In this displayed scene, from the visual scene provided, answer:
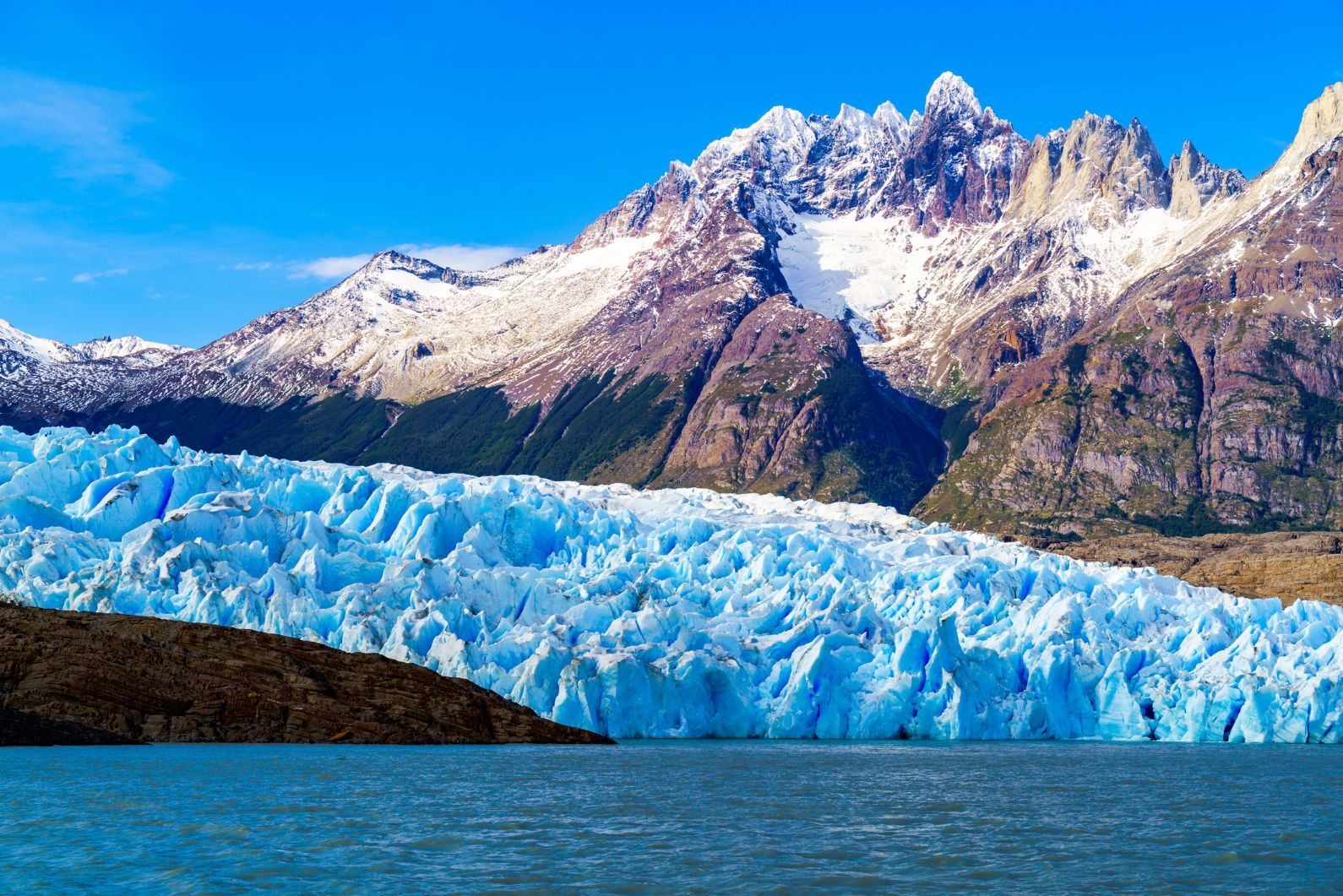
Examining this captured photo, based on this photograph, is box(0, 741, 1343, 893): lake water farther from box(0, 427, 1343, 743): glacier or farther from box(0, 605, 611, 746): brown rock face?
box(0, 427, 1343, 743): glacier

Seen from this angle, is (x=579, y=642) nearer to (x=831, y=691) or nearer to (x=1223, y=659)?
(x=831, y=691)

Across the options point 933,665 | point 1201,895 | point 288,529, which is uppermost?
point 288,529

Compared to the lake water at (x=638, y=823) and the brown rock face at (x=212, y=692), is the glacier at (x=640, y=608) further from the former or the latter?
the lake water at (x=638, y=823)

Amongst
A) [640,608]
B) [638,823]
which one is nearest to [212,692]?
[640,608]

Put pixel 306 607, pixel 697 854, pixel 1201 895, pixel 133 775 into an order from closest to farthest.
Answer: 1. pixel 1201 895
2. pixel 697 854
3. pixel 133 775
4. pixel 306 607

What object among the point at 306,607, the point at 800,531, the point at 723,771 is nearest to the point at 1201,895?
the point at 723,771

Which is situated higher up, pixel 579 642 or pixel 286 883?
pixel 579 642

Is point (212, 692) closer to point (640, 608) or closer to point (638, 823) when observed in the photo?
point (640, 608)
